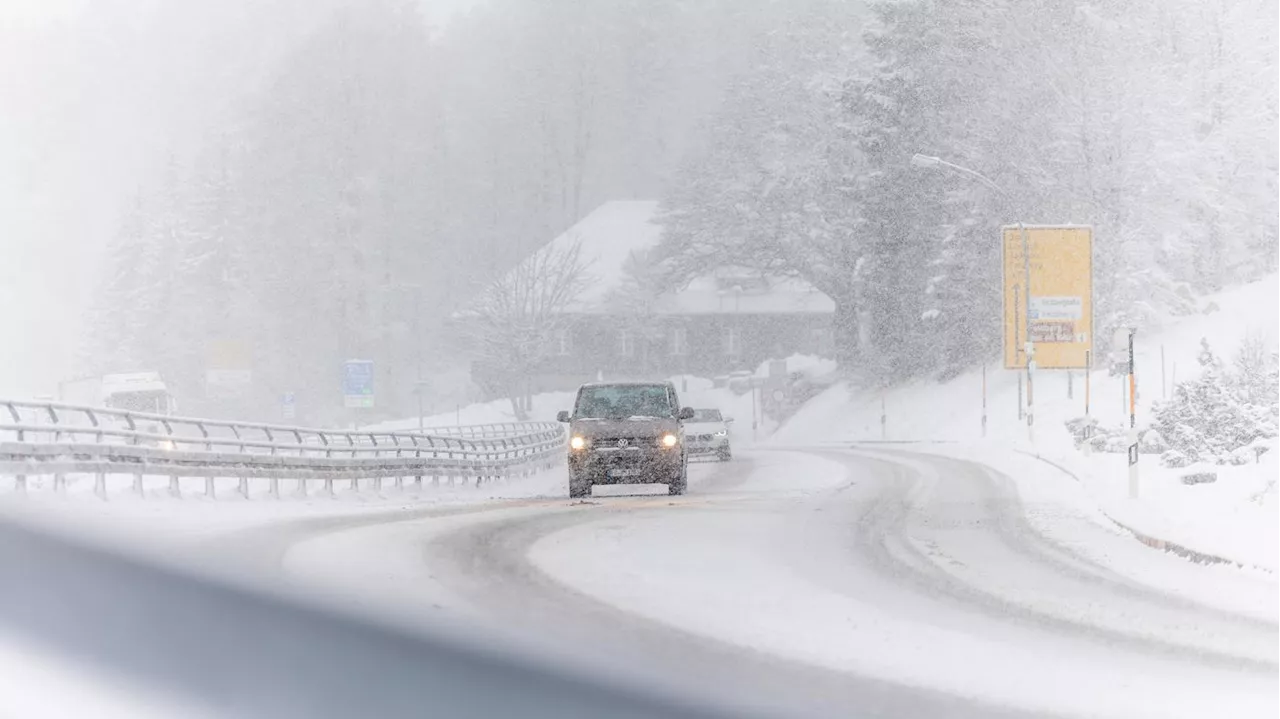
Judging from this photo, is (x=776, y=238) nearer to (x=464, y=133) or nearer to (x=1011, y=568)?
→ (x=464, y=133)

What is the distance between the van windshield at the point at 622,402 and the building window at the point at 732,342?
75.9 metres

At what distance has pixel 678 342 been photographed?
105000 millimetres

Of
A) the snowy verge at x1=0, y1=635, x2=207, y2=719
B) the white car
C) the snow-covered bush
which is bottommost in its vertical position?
the white car

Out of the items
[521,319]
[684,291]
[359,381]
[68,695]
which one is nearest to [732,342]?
[684,291]

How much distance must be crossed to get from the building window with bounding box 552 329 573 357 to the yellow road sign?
49901mm

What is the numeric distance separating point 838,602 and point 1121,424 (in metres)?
35.1

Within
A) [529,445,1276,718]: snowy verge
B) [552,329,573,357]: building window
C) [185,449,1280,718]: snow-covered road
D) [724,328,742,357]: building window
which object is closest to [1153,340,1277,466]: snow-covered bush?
[185,449,1280,718]: snow-covered road

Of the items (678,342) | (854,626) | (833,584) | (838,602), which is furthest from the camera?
(678,342)

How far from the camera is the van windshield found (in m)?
27.7

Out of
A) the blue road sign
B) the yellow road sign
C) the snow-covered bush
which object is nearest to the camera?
the snow-covered bush

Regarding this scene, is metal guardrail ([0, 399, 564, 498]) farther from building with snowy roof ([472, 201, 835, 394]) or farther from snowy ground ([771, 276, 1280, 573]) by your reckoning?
building with snowy roof ([472, 201, 835, 394])

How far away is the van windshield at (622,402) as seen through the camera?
1092 inches

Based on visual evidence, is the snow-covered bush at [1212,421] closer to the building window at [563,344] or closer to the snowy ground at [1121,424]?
the snowy ground at [1121,424]

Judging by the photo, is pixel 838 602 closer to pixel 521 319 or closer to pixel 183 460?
pixel 183 460
